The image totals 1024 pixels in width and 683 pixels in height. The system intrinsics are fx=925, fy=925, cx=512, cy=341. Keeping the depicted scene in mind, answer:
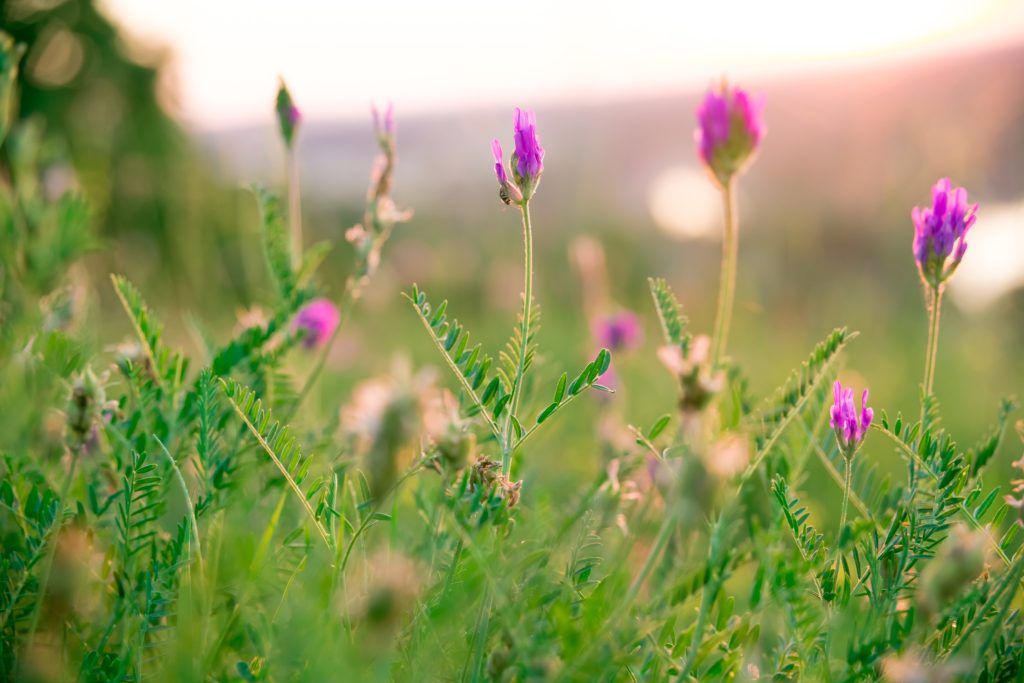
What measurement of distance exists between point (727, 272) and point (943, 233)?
0.16 metres

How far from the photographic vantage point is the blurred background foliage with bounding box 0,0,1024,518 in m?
2.11

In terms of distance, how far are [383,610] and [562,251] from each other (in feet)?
13.2

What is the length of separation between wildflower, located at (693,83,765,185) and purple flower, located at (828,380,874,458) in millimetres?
219

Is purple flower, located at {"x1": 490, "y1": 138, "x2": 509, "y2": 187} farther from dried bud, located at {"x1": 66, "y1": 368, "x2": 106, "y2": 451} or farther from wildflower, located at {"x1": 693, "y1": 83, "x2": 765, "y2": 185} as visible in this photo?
dried bud, located at {"x1": 66, "y1": 368, "x2": 106, "y2": 451}

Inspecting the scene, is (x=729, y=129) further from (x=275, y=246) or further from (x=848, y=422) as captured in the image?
(x=275, y=246)

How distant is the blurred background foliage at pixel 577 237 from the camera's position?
6.91 feet

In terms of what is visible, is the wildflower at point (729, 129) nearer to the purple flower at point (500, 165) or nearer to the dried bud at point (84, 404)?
the purple flower at point (500, 165)

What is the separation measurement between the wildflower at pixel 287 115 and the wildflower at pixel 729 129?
392 millimetres

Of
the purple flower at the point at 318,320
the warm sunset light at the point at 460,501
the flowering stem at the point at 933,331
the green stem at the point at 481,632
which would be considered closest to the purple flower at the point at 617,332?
the warm sunset light at the point at 460,501

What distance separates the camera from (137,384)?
0.72 m

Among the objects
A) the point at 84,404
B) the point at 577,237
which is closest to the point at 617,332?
the point at 84,404

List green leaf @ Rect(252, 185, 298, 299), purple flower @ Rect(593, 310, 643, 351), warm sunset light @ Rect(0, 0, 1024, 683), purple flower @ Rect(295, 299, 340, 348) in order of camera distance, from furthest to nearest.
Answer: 1. purple flower @ Rect(593, 310, 643, 351)
2. purple flower @ Rect(295, 299, 340, 348)
3. green leaf @ Rect(252, 185, 298, 299)
4. warm sunset light @ Rect(0, 0, 1024, 683)

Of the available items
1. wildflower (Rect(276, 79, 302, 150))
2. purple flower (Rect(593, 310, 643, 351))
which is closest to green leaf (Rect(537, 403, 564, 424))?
wildflower (Rect(276, 79, 302, 150))

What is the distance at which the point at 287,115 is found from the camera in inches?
35.9
